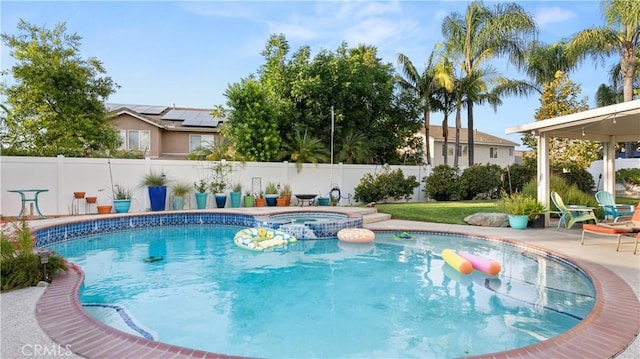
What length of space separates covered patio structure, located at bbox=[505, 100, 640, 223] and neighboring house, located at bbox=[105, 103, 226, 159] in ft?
54.1

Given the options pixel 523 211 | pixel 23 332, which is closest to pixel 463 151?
pixel 523 211

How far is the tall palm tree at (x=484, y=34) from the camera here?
71.8 feet

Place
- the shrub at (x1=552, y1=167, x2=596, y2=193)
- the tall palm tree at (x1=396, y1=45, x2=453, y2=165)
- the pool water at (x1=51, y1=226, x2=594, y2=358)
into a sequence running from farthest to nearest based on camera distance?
the tall palm tree at (x1=396, y1=45, x2=453, y2=165), the shrub at (x1=552, y1=167, x2=596, y2=193), the pool water at (x1=51, y1=226, x2=594, y2=358)

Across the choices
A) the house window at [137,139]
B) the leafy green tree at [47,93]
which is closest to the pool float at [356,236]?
the leafy green tree at [47,93]

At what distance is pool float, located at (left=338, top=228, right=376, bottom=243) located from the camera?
9.09 m

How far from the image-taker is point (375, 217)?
11977 millimetres

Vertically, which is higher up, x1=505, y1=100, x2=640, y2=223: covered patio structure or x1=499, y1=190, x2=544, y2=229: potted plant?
x1=505, y1=100, x2=640, y2=223: covered patio structure

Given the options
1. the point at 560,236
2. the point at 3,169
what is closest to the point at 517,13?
the point at 560,236

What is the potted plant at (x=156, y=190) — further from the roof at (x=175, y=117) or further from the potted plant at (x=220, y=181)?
the roof at (x=175, y=117)

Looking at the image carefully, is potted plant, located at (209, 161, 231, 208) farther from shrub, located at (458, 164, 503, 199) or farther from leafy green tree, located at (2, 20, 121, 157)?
shrub, located at (458, 164, 503, 199)

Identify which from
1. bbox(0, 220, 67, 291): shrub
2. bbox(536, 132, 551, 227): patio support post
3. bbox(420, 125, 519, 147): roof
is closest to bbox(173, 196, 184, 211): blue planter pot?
bbox(0, 220, 67, 291): shrub

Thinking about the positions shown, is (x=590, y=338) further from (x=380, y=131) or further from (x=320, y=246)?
(x=380, y=131)

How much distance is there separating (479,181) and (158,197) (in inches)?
554

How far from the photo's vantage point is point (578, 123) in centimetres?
884
